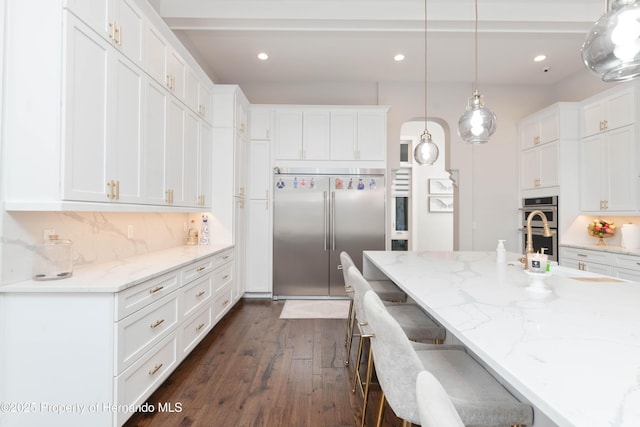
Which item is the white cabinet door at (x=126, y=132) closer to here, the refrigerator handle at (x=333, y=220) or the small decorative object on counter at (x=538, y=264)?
the small decorative object on counter at (x=538, y=264)

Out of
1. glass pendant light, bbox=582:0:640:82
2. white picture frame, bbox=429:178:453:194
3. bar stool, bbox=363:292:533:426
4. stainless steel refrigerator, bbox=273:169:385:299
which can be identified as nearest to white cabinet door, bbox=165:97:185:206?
stainless steel refrigerator, bbox=273:169:385:299

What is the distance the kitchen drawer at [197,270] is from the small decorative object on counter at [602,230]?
4572mm

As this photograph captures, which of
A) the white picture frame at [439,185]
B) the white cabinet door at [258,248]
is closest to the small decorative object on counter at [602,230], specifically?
the white picture frame at [439,185]

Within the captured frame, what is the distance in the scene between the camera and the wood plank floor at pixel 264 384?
1.83 metres

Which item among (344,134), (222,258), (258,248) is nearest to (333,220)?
(258,248)

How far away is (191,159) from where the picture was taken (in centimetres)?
314

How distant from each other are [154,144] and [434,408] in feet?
8.44

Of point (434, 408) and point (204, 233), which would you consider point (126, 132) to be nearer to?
point (204, 233)

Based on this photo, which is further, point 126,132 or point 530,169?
point 530,169

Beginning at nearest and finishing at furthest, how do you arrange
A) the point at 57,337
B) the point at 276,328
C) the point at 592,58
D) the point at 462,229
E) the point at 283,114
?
the point at 592,58, the point at 57,337, the point at 276,328, the point at 283,114, the point at 462,229

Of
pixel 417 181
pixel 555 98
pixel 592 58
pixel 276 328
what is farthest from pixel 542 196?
pixel 276 328

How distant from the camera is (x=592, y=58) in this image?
4.29 feet

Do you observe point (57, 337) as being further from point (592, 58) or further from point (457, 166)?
point (457, 166)

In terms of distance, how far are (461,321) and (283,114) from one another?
3877 mm
